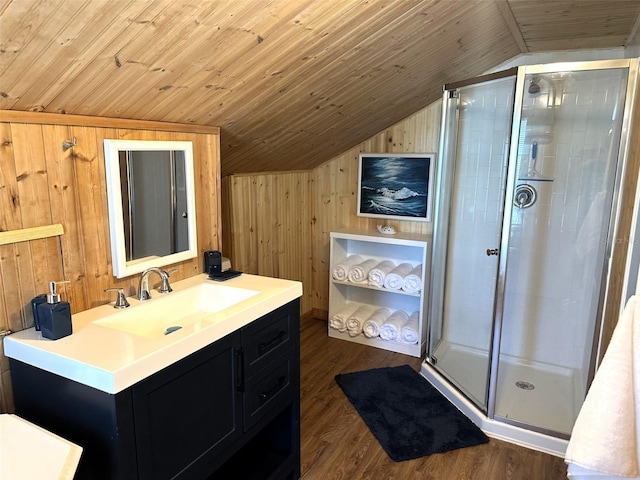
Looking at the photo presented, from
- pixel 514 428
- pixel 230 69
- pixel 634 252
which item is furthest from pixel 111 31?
pixel 514 428

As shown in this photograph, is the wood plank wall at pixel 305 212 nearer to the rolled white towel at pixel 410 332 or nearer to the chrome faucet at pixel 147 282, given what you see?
the rolled white towel at pixel 410 332

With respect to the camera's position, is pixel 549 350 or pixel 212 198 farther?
pixel 549 350

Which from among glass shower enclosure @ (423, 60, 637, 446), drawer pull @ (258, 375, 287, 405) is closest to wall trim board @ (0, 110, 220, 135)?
drawer pull @ (258, 375, 287, 405)

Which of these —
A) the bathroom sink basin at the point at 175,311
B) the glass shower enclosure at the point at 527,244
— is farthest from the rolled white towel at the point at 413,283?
the bathroom sink basin at the point at 175,311

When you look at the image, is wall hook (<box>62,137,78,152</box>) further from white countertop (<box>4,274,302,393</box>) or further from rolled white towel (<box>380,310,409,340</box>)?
rolled white towel (<box>380,310,409,340</box>)

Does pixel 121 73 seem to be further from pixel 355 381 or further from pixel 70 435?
pixel 355 381

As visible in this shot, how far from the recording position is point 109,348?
1361mm

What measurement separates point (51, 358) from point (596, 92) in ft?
10.1

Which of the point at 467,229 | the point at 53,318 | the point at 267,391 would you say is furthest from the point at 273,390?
the point at 467,229

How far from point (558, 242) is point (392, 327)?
1.26 m

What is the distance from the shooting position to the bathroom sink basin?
1667 mm

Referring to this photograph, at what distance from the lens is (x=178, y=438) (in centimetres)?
147

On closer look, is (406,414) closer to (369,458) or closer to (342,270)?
(369,458)

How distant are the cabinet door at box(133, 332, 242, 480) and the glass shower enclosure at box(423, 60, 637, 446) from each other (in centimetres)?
154
